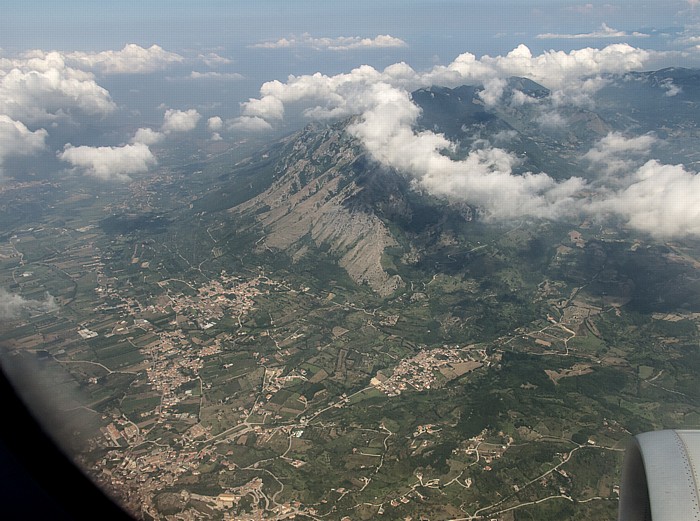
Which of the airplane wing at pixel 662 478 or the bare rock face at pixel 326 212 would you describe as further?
the bare rock face at pixel 326 212

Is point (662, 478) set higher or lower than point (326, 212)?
higher

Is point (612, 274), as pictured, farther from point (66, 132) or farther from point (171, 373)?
point (66, 132)

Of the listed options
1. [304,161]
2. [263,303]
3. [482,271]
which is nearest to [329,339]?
[263,303]

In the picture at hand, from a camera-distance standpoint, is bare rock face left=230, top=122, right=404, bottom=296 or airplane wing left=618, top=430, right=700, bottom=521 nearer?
airplane wing left=618, top=430, right=700, bottom=521

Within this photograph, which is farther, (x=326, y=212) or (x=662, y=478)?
(x=326, y=212)
